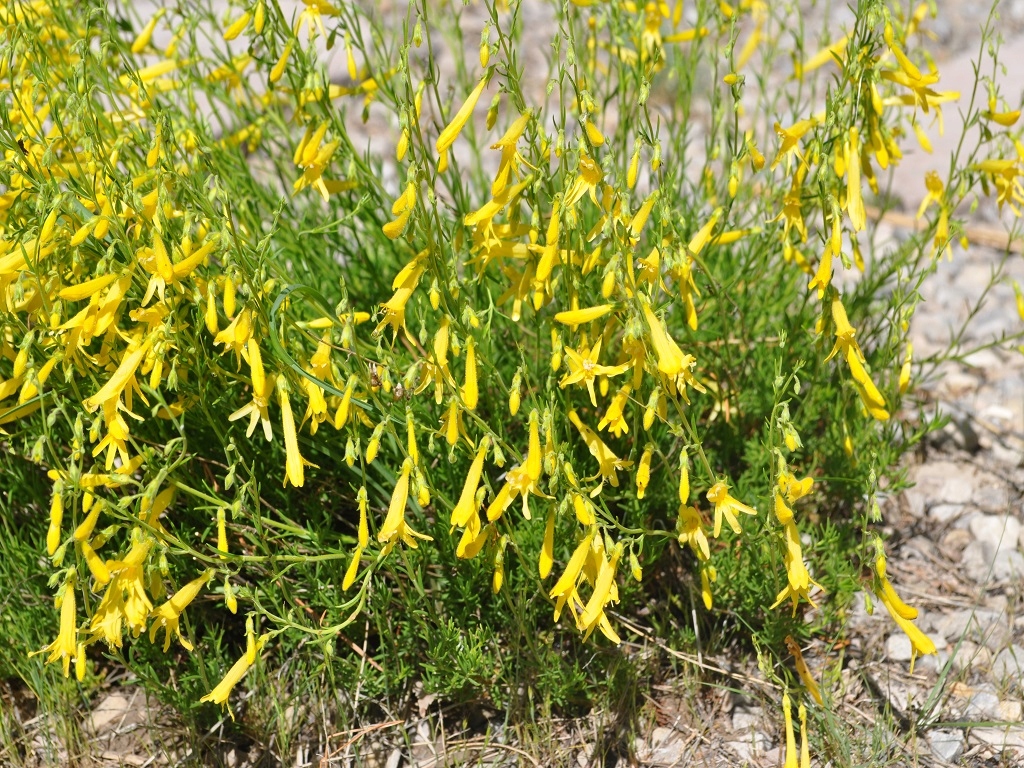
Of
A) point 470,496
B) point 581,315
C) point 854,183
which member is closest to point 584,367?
point 581,315

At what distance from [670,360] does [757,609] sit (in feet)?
3.35

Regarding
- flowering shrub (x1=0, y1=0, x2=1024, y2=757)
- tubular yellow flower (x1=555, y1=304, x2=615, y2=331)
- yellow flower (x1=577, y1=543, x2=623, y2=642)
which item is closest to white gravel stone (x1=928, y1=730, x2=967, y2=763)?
flowering shrub (x1=0, y1=0, x2=1024, y2=757)

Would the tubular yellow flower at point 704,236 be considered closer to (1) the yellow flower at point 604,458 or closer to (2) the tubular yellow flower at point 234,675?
(1) the yellow flower at point 604,458

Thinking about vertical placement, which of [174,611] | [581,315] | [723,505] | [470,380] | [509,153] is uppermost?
[509,153]

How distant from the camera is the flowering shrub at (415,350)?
6.17 ft

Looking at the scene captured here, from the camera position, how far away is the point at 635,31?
8.57ft

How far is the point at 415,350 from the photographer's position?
8.71ft

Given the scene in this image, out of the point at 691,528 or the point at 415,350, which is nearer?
the point at 691,528

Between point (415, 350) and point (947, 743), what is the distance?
1.57 m

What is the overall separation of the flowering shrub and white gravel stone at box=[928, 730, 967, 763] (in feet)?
1.43

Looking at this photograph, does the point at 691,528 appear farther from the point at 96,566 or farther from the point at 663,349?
the point at 96,566

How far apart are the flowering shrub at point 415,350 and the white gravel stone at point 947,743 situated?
437 mm

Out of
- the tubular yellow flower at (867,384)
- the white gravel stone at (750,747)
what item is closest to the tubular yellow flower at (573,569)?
the tubular yellow flower at (867,384)

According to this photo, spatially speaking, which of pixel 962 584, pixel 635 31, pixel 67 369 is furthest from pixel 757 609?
pixel 67 369
